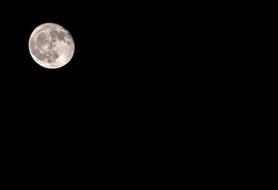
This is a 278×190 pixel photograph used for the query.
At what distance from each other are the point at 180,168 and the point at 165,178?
19.6 inches

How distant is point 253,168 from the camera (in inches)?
250

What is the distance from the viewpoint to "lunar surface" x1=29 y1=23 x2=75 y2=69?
4746 mm

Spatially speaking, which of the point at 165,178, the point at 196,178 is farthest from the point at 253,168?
the point at 165,178

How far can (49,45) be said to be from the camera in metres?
4.73

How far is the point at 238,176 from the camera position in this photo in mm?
6348

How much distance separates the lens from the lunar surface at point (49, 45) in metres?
4.75

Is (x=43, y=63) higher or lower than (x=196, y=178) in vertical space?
higher

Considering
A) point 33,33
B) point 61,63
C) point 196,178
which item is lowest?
point 196,178

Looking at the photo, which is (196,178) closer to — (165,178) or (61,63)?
(165,178)

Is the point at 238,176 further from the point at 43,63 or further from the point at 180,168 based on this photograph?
the point at 43,63

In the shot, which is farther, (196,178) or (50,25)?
(196,178)

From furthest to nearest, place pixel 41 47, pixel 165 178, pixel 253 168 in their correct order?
pixel 165 178, pixel 253 168, pixel 41 47

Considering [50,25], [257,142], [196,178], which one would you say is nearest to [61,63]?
[50,25]

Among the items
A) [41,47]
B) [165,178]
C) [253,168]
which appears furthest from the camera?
[165,178]
